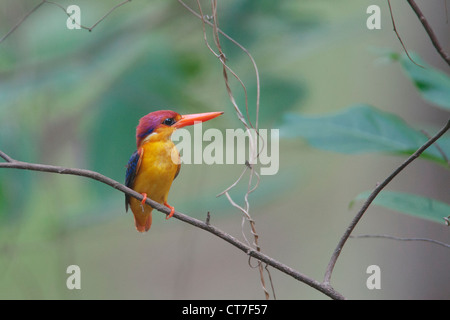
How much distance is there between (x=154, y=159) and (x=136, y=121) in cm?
40

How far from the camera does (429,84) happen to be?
0.98 meters

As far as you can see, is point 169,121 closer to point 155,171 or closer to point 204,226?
point 155,171

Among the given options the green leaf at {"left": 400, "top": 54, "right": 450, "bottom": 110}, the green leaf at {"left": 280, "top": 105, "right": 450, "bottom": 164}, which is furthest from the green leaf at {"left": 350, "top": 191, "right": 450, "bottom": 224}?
the green leaf at {"left": 400, "top": 54, "right": 450, "bottom": 110}

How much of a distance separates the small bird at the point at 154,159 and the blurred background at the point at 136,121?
0.16 metres

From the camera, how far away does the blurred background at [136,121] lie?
1035 millimetres

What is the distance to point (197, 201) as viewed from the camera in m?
0.95

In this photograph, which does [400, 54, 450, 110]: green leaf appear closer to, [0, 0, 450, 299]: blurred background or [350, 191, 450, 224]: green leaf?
[0, 0, 450, 299]: blurred background

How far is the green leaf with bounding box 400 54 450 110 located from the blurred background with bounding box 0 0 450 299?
2.9 inches

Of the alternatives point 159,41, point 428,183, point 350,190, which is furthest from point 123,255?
point 350,190

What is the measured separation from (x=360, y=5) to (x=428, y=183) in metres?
0.58

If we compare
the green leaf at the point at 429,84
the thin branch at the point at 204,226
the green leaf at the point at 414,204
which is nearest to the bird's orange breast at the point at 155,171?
the thin branch at the point at 204,226

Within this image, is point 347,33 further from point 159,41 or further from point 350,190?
point 350,190

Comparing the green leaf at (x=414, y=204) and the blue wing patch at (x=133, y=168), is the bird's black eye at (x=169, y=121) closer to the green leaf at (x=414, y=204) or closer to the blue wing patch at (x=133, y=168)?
the blue wing patch at (x=133, y=168)

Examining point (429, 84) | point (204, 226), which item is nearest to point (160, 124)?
point (204, 226)
